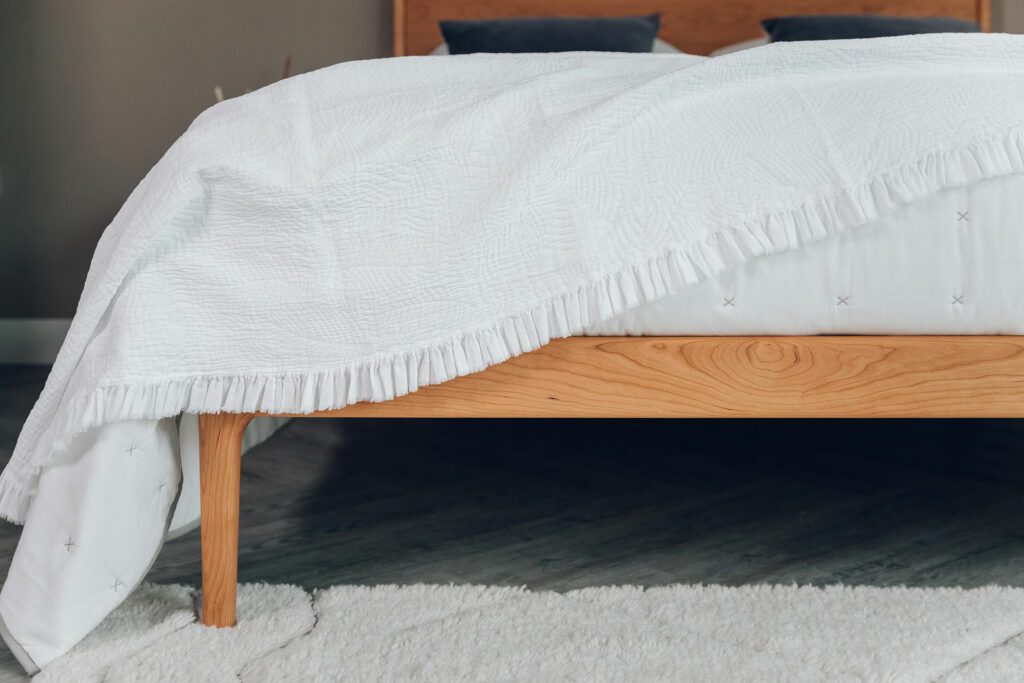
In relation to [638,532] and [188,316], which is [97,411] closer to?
[188,316]

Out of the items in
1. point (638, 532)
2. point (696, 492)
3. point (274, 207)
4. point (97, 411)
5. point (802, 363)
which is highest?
point (274, 207)

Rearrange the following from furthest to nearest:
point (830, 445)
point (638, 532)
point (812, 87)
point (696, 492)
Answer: point (830, 445)
point (696, 492)
point (638, 532)
point (812, 87)

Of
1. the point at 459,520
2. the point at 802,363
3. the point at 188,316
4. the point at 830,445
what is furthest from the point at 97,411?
the point at 830,445

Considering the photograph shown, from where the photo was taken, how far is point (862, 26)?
7.56 ft

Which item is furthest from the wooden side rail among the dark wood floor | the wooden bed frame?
the dark wood floor

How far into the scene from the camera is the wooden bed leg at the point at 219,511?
1012 mm

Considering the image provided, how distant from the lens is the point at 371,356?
0.99 meters

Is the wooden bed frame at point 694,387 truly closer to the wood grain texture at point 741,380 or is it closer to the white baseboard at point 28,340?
the wood grain texture at point 741,380

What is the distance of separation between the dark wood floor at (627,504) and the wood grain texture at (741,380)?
25cm

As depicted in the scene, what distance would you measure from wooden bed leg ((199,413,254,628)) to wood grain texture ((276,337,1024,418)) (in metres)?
0.14

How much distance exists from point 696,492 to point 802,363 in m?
0.56

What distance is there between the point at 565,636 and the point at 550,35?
1787 millimetres

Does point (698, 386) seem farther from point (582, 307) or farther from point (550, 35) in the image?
point (550, 35)

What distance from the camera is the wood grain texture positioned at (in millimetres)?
1010
